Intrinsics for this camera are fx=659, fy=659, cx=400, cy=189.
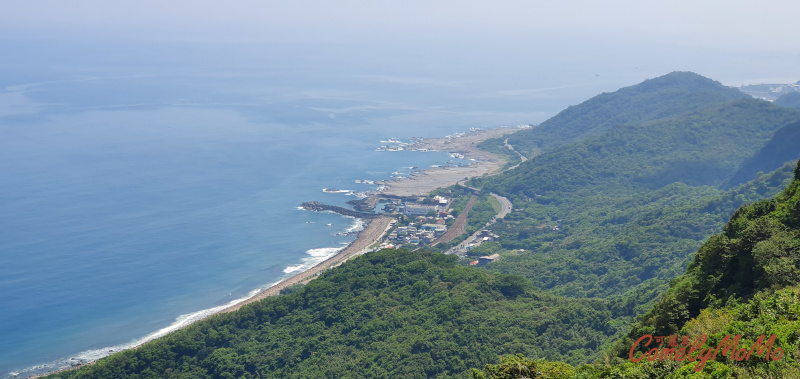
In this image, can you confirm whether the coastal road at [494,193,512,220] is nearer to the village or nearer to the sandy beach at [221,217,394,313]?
the village

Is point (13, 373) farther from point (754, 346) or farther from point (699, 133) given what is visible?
point (699, 133)

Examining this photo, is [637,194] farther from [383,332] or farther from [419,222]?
[383,332]

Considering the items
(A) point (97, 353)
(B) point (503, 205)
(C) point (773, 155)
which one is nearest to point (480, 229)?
(B) point (503, 205)

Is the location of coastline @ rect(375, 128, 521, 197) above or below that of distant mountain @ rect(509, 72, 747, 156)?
below

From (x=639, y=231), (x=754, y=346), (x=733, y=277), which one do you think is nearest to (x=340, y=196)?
(x=639, y=231)

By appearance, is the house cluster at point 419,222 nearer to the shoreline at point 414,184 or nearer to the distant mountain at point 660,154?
the shoreline at point 414,184

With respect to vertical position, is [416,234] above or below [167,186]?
below

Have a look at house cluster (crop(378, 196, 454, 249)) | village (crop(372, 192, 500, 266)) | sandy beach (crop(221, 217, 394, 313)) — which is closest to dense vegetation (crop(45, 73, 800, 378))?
village (crop(372, 192, 500, 266))
